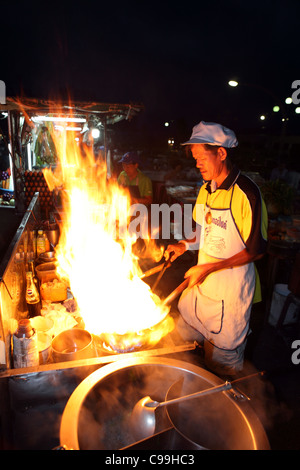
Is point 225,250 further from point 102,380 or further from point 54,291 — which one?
point 54,291

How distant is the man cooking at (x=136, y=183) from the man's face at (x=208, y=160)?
12.5 feet

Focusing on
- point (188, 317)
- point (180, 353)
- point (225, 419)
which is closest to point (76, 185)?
point (188, 317)

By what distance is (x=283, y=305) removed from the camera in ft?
16.8

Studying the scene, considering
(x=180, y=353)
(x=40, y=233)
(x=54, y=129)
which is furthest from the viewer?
(x=54, y=129)

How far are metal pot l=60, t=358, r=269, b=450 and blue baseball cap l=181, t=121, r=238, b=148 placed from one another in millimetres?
1933

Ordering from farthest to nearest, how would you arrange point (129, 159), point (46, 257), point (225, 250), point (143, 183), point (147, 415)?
1. point (143, 183)
2. point (129, 159)
3. point (46, 257)
4. point (225, 250)
5. point (147, 415)

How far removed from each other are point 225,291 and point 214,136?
153 centimetres

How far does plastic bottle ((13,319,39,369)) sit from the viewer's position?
1.95m

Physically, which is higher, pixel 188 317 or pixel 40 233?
pixel 40 233

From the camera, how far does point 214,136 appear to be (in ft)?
8.50

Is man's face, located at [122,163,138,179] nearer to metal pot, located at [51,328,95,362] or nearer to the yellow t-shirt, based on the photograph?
the yellow t-shirt

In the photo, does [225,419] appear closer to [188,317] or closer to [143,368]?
[143,368]

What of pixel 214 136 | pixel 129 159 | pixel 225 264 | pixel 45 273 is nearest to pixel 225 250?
pixel 225 264
